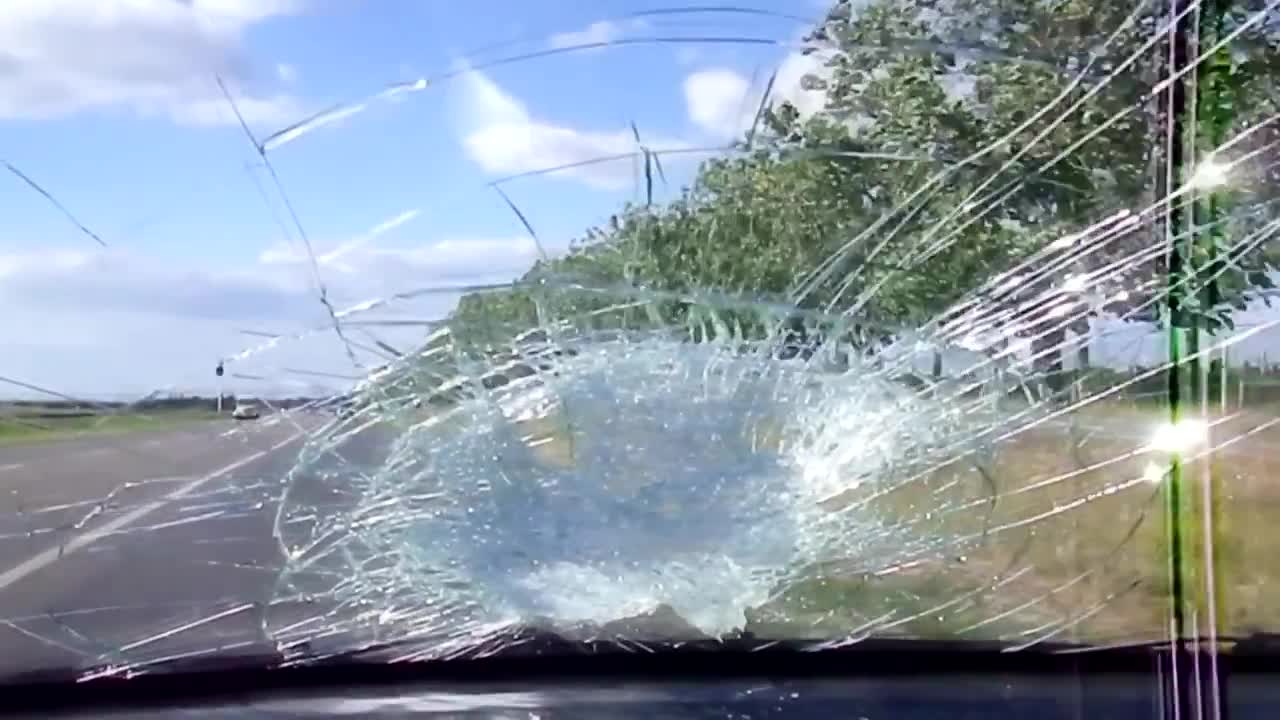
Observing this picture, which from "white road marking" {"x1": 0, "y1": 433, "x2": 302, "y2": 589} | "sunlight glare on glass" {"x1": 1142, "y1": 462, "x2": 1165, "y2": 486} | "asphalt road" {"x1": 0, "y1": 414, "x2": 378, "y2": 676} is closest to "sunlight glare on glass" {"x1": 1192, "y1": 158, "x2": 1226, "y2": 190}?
"sunlight glare on glass" {"x1": 1142, "y1": 462, "x2": 1165, "y2": 486}

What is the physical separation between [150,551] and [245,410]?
42cm

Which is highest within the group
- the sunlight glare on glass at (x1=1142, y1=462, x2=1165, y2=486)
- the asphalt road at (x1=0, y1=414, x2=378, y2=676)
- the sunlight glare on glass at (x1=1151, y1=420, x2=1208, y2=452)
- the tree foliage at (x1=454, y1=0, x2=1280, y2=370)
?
the tree foliage at (x1=454, y1=0, x2=1280, y2=370)

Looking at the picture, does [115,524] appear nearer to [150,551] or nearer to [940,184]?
[150,551]

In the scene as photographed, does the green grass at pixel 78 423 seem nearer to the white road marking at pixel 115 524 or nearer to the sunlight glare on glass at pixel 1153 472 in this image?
the white road marking at pixel 115 524

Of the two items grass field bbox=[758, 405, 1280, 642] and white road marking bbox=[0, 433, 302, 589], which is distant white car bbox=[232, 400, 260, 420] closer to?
white road marking bbox=[0, 433, 302, 589]

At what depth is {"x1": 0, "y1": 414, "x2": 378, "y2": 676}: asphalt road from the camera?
446 cm

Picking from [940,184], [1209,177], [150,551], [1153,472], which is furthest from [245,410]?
[1209,177]

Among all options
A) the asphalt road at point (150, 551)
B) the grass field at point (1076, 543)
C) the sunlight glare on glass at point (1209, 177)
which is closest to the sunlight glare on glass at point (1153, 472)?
the grass field at point (1076, 543)

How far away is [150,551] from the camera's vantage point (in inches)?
177

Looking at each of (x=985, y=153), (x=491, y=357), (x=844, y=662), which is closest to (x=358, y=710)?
(x=491, y=357)

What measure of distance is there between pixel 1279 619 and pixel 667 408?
1.57 metres

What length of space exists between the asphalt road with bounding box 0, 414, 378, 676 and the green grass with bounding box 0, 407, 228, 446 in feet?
0.08

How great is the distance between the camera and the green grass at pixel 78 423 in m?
4.47

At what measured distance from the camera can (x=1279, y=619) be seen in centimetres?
447
